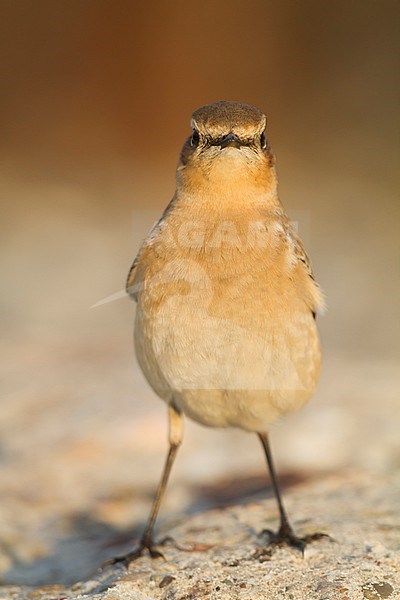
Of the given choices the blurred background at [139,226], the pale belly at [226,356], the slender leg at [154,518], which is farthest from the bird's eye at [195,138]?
the slender leg at [154,518]

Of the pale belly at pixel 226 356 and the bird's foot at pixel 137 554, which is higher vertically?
the pale belly at pixel 226 356

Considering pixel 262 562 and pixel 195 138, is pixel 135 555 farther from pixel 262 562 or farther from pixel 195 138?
pixel 195 138

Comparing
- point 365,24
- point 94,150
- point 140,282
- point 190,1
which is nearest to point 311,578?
point 140,282

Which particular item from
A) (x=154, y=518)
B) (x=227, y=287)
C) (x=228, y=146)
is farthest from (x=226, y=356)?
(x=154, y=518)

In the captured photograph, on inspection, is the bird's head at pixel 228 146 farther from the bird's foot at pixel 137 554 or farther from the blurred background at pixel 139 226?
the bird's foot at pixel 137 554

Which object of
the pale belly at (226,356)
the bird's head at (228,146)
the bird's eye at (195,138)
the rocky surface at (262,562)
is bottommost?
the rocky surface at (262,562)

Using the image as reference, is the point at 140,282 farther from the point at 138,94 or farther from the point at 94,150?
the point at 94,150

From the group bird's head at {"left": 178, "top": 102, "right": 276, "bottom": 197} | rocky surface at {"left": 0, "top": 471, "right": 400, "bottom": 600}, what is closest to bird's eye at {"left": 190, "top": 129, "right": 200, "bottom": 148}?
bird's head at {"left": 178, "top": 102, "right": 276, "bottom": 197}
